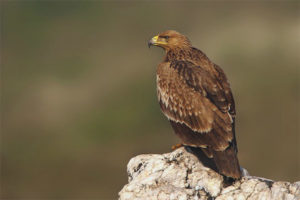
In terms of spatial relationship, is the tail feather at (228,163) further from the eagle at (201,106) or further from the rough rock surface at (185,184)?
the rough rock surface at (185,184)

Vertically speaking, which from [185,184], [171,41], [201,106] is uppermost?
[171,41]

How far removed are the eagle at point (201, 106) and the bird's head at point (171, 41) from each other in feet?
1.27

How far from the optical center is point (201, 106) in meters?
9.27

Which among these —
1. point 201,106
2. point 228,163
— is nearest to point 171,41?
point 201,106

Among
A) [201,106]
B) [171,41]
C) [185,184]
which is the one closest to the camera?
[185,184]

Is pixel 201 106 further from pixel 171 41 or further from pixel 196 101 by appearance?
pixel 171 41

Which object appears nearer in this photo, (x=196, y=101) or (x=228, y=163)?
(x=228, y=163)

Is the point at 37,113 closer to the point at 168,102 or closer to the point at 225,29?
the point at 225,29

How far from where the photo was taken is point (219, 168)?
876cm

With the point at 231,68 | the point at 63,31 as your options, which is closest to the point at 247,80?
the point at 231,68

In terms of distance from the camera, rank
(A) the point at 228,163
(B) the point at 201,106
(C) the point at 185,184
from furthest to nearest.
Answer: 1. (B) the point at 201,106
2. (A) the point at 228,163
3. (C) the point at 185,184

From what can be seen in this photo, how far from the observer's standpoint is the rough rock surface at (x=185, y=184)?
8.29 metres

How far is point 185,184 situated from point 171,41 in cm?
320

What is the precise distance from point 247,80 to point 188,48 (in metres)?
16.1
